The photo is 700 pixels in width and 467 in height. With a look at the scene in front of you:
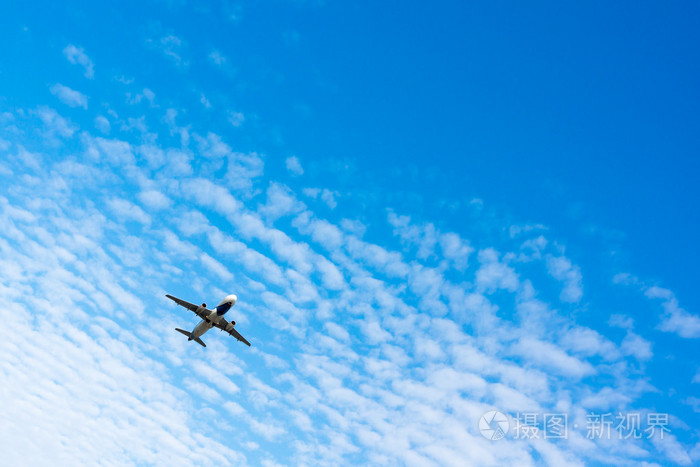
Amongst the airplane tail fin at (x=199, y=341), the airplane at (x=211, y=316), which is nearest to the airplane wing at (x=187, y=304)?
the airplane at (x=211, y=316)

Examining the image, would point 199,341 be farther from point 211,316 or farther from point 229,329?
point 211,316

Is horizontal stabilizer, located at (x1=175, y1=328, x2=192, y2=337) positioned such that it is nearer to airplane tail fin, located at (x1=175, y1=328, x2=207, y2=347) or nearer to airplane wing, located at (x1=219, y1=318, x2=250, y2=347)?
airplane tail fin, located at (x1=175, y1=328, x2=207, y2=347)

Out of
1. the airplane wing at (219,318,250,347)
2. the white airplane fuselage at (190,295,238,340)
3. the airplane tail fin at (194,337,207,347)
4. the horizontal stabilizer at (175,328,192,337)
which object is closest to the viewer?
the white airplane fuselage at (190,295,238,340)

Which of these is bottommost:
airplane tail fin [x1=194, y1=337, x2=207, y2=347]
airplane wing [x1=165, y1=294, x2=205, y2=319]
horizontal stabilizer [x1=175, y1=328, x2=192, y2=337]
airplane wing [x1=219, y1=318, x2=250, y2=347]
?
airplane tail fin [x1=194, y1=337, x2=207, y2=347]

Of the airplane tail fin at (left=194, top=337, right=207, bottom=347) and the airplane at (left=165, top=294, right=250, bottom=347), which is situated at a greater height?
the airplane at (left=165, top=294, right=250, bottom=347)

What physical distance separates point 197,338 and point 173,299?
12.9 m

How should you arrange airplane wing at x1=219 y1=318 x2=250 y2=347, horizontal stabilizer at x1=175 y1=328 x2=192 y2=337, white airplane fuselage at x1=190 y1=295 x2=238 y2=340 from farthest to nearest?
horizontal stabilizer at x1=175 y1=328 x2=192 y2=337
airplane wing at x1=219 y1=318 x2=250 y2=347
white airplane fuselage at x1=190 y1=295 x2=238 y2=340

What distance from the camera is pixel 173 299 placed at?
99250mm

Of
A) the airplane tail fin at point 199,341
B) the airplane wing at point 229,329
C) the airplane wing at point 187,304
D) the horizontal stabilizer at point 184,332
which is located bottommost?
the airplane tail fin at point 199,341

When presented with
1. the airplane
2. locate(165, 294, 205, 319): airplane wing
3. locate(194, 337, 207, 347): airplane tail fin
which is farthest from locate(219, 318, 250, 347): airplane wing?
locate(194, 337, 207, 347): airplane tail fin

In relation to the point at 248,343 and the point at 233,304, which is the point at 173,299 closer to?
the point at 233,304

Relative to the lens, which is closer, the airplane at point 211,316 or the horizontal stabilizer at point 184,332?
the airplane at point 211,316

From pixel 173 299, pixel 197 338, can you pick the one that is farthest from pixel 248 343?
pixel 173 299

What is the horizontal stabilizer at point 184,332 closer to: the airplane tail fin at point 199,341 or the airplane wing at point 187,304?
the airplane tail fin at point 199,341
